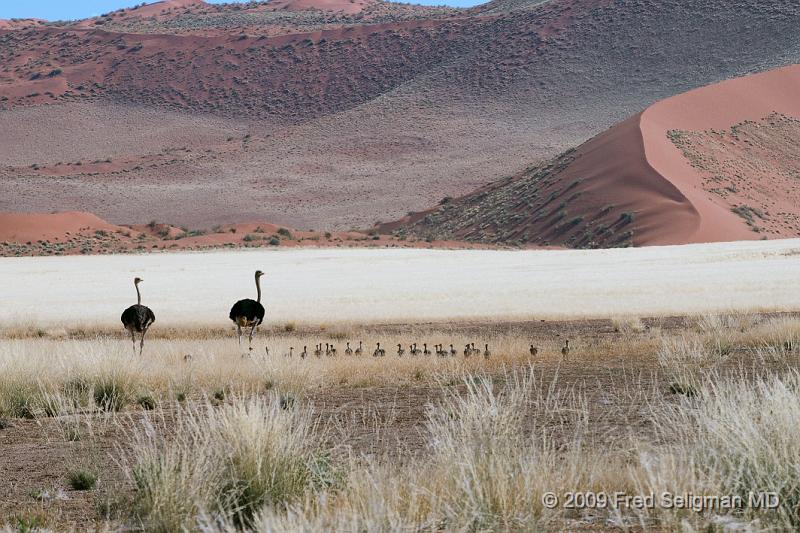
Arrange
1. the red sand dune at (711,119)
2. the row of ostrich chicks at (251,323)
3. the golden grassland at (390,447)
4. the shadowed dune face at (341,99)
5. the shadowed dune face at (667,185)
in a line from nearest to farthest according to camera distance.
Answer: the golden grassland at (390,447), the row of ostrich chicks at (251,323), the red sand dune at (711,119), the shadowed dune face at (667,185), the shadowed dune face at (341,99)

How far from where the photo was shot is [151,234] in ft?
252

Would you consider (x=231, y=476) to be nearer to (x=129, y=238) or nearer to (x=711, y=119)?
(x=129, y=238)

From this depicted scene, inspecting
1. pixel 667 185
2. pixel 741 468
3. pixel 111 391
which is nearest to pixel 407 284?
pixel 111 391

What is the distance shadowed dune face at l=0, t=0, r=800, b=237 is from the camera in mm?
104812

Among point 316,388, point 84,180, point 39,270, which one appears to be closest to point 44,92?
point 84,180

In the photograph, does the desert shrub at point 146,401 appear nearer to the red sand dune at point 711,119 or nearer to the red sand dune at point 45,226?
the red sand dune at point 711,119

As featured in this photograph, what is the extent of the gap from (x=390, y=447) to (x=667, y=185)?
68081mm

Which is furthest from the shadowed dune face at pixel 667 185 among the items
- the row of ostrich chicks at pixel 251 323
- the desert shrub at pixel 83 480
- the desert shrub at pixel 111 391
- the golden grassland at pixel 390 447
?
the desert shrub at pixel 83 480

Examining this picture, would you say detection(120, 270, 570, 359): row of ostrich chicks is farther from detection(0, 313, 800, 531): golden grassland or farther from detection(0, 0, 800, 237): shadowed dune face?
detection(0, 0, 800, 237): shadowed dune face

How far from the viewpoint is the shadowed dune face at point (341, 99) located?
104812 mm

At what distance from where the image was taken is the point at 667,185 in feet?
247

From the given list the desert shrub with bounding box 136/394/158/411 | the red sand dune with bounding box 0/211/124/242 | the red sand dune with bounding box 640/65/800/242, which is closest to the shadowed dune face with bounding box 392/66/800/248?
the red sand dune with bounding box 640/65/800/242

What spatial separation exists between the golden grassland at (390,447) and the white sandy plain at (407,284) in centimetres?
1289

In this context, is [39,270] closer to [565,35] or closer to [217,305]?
[217,305]
